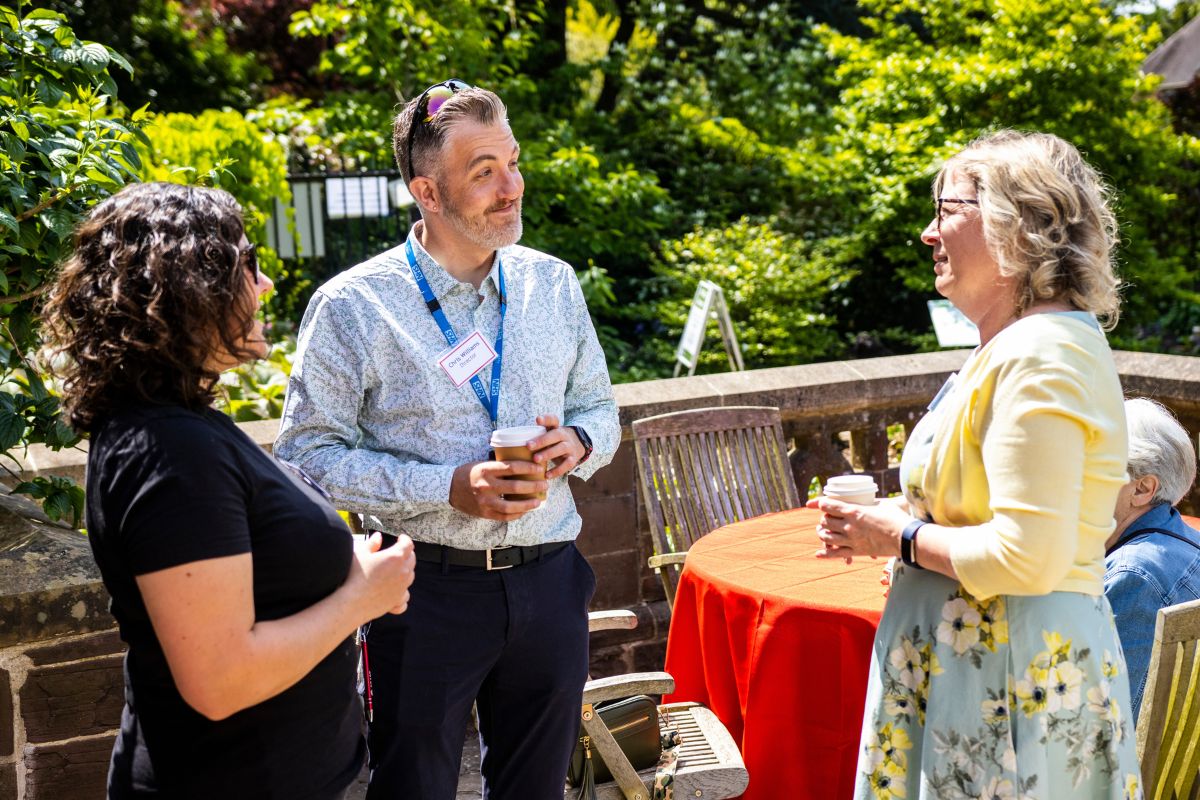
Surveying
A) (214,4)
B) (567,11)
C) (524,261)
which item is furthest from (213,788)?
(214,4)

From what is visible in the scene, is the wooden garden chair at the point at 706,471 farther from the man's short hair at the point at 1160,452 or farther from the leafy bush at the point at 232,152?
the leafy bush at the point at 232,152

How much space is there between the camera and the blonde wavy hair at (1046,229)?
1991 millimetres

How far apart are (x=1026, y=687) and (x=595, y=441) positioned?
946 millimetres

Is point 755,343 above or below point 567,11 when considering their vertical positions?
below

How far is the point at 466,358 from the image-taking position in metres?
2.36

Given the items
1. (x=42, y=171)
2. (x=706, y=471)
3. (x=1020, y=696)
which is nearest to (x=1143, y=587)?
(x=1020, y=696)

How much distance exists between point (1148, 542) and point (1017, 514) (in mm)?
994

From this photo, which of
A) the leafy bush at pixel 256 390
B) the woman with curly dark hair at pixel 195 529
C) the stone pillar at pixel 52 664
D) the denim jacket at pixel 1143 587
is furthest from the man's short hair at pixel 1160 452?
the leafy bush at pixel 256 390

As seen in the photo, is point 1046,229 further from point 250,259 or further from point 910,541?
point 250,259

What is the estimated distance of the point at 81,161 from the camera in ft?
8.21

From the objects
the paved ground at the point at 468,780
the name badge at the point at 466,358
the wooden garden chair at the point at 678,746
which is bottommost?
the paved ground at the point at 468,780

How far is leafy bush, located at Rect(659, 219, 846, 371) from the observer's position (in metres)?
8.27

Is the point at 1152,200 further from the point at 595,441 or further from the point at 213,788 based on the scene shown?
the point at 213,788

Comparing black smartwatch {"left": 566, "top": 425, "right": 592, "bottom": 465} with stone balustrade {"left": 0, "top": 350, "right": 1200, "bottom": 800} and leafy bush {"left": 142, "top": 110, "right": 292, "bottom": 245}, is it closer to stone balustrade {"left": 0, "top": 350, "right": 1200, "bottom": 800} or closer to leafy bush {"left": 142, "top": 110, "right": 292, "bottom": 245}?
stone balustrade {"left": 0, "top": 350, "right": 1200, "bottom": 800}
